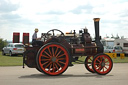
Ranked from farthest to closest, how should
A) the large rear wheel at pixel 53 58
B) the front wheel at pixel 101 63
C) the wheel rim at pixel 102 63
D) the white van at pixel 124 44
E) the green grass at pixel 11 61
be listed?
the white van at pixel 124 44 < the green grass at pixel 11 61 < the wheel rim at pixel 102 63 < the front wheel at pixel 101 63 < the large rear wheel at pixel 53 58

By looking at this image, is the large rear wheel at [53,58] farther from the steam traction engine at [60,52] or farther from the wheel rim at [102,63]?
the wheel rim at [102,63]

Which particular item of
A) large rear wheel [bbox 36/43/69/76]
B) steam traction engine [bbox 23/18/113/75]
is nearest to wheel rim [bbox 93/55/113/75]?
steam traction engine [bbox 23/18/113/75]

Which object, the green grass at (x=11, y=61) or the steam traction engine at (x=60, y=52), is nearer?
the steam traction engine at (x=60, y=52)

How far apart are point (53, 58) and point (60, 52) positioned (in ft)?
1.23

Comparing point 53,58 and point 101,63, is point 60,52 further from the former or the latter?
point 101,63

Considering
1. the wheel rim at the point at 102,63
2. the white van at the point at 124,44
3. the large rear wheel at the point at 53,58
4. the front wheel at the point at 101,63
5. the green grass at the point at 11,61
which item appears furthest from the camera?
the white van at the point at 124,44

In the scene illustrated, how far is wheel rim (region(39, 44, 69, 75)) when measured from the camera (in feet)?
33.9

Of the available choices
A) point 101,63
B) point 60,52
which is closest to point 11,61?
point 60,52

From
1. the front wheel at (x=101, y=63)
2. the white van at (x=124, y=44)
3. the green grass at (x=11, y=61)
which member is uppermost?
the white van at (x=124, y=44)

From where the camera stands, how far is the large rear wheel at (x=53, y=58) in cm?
1029

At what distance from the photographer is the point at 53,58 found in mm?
10406

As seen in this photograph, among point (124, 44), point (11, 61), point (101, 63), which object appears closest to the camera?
point (101, 63)

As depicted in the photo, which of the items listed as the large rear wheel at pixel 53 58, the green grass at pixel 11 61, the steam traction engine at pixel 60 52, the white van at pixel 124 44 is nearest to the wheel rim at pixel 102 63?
the steam traction engine at pixel 60 52

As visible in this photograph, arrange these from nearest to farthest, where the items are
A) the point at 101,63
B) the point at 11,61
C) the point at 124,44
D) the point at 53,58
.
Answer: the point at 53,58, the point at 101,63, the point at 11,61, the point at 124,44
